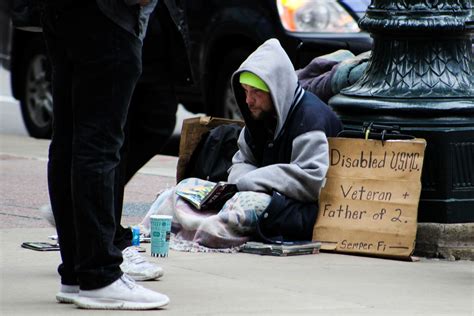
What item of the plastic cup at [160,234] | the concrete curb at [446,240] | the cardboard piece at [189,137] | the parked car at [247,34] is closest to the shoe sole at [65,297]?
the plastic cup at [160,234]

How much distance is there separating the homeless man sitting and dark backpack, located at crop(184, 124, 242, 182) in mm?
336

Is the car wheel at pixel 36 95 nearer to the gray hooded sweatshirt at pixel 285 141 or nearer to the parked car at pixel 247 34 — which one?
the parked car at pixel 247 34

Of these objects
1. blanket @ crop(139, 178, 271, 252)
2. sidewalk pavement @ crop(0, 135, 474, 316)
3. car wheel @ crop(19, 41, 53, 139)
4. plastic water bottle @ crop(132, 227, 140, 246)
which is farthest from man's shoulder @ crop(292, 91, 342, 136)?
car wheel @ crop(19, 41, 53, 139)

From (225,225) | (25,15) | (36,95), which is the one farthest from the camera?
(36,95)

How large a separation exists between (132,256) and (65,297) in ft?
2.35

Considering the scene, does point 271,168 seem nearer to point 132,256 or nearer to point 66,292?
point 132,256

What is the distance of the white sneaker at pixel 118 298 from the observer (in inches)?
194

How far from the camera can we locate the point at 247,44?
432 inches

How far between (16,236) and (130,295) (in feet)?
7.33

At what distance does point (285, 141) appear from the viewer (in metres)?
6.88

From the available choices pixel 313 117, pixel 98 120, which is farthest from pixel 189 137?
→ pixel 98 120

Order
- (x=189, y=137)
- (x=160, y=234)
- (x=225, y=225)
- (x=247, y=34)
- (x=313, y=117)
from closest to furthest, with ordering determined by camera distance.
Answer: (x=160, y=234)
(x=225, y=225)
(x=313, y=117)
(x=189, y=137)
(x=247, y=34)

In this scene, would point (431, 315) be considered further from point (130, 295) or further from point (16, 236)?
point (16, 236)

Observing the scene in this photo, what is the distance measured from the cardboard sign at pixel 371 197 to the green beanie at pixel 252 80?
0.46 m
